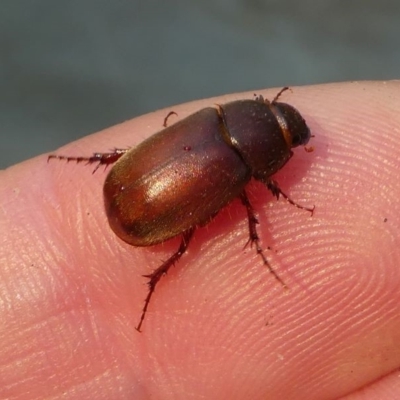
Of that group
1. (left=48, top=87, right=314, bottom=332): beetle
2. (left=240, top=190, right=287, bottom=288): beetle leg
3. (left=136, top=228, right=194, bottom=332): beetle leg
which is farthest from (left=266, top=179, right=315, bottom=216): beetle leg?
(left=136, top=228, right=194, bottom=332): beetle leg

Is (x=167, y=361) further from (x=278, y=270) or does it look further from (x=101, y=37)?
(x=101, y=37)

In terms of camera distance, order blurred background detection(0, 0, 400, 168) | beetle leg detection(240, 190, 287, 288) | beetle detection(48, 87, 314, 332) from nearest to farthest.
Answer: beetle detection(48, 87, 314, 332), beetle leg detection(240, 190, 287, 288), blurred background detection(0, 0, 400, 168)

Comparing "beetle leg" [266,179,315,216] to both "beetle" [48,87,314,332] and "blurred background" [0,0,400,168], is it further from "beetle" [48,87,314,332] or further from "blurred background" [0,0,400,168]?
"blurred background" [0,0,400,168]

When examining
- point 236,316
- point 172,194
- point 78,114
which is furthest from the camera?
point 78,114

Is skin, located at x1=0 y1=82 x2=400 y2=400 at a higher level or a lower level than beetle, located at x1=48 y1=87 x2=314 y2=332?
lower

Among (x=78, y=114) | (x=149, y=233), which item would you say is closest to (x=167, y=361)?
(x=149, y=233)

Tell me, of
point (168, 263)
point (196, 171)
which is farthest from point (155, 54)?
point (168, 263)
